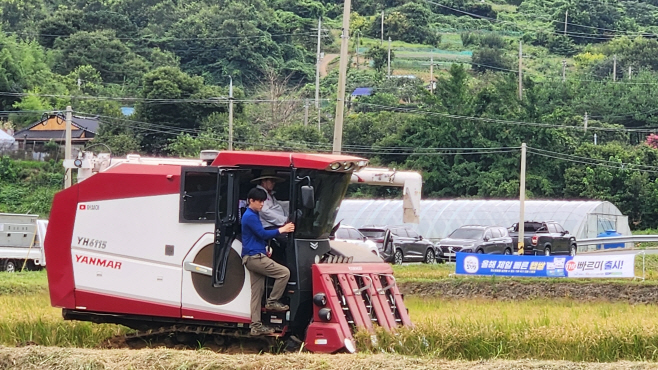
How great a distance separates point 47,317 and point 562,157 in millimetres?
51440

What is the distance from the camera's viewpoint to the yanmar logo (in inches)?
579

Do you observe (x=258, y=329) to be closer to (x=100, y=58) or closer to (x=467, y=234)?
(x=467, y=234)

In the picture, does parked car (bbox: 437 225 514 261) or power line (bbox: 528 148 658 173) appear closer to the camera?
parked car (bbox: 437 225 514 261)

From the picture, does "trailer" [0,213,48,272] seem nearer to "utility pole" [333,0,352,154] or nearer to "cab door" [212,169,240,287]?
"utility pole" [333,0,352,154]

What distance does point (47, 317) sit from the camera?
16.3 meters

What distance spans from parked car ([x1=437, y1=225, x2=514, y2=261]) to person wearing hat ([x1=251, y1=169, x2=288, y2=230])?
28.1 meters

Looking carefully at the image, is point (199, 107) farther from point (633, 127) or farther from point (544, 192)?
point (633, 127)

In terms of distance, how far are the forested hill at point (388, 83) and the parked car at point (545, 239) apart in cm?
1443

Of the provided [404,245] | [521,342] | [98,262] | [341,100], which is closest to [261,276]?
[98,262]

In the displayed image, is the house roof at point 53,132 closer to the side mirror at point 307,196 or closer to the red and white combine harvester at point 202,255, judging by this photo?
the red and white combine harvester at point 202,255

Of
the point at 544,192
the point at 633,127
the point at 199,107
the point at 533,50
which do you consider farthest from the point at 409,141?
the point at 533,50

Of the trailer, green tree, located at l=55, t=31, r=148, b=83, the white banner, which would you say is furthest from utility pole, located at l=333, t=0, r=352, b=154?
green tree, located at l=55, t=31, r=148, b=83

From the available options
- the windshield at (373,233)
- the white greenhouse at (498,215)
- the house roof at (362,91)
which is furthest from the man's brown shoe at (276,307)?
the house roof at (362,91)

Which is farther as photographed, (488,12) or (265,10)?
(488,12)
